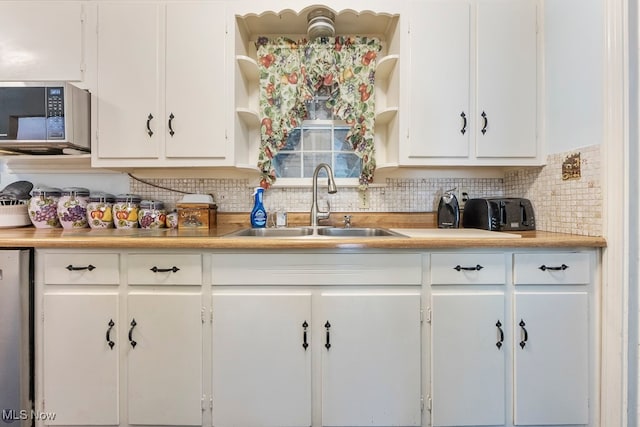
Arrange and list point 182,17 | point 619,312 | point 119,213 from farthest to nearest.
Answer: point 119,213 → point 182,17 → point 619,312

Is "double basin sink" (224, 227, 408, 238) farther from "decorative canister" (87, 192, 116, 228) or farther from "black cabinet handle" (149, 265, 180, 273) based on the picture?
"decorative canister" (87, 192, 116, 228)

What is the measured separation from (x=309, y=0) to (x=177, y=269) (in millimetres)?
1520

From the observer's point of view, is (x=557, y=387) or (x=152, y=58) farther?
(x=152, y=58)

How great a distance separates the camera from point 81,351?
4.12ft

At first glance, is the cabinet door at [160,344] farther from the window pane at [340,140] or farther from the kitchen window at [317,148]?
the window pane at [340,140]

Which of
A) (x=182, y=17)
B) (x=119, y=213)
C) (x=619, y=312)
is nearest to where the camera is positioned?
(x=619, y=312)

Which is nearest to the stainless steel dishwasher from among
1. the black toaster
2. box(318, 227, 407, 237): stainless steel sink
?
box(318, 227, 407, 237): stainless steel sink

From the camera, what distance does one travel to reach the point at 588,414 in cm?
127

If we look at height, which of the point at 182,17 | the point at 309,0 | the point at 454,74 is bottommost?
the point at 454,74

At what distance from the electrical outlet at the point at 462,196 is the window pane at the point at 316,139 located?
884 mm

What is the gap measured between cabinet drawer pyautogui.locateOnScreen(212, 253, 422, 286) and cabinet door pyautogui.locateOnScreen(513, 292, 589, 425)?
1.64 ft

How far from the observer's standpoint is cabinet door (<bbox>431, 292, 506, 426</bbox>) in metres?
1.26

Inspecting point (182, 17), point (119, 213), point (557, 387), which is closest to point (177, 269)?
point (119, 213)

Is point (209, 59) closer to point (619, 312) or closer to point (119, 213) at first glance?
point (119, 213)
